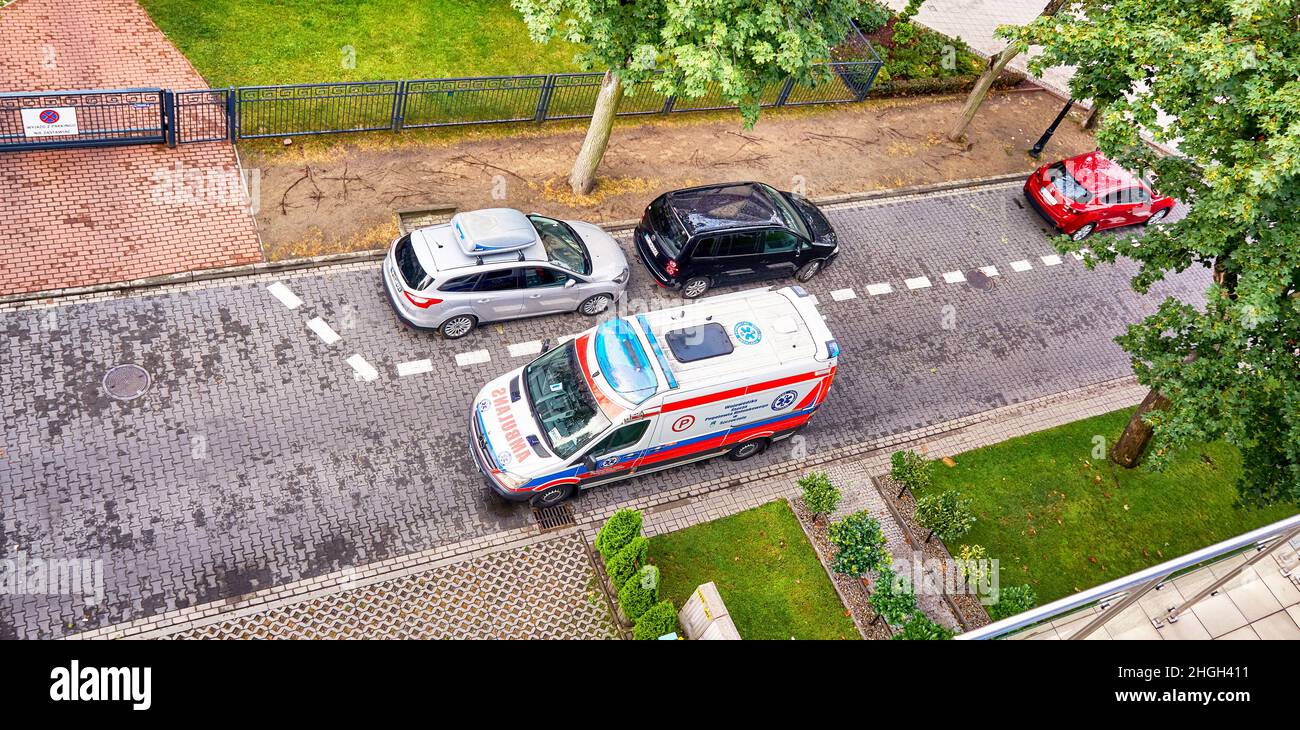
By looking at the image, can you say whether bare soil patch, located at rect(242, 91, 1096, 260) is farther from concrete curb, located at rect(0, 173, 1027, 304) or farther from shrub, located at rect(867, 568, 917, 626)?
shrub, located at rect(867, 568, 917, 626)

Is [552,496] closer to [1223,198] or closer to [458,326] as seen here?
[458,326]

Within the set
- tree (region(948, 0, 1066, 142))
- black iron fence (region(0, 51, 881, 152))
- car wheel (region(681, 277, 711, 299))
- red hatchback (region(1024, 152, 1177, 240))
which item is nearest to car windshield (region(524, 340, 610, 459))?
car wheel (region(681, 277, 711, 299))

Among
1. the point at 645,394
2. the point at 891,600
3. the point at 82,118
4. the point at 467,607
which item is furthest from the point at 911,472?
the point at 82,118

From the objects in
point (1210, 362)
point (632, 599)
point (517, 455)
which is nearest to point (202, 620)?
point (517, 455)

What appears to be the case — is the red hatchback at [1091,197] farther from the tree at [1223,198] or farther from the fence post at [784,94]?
the tree at [1223,198]

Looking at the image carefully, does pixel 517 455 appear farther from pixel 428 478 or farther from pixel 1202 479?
pixel 1202 479

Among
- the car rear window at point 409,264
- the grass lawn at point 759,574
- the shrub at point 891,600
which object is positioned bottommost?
the grass lawn at point 759,574

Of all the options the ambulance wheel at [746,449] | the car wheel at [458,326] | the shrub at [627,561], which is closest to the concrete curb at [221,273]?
the car wheel at [458,326]

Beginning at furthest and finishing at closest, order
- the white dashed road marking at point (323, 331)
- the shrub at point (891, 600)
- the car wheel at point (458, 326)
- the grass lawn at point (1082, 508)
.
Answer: the car wheel at point (458, 326)
the white dashed road marking at point (323, 331)
the grass lawn at point (1082, 508)
the shrub at point (891, 600)
